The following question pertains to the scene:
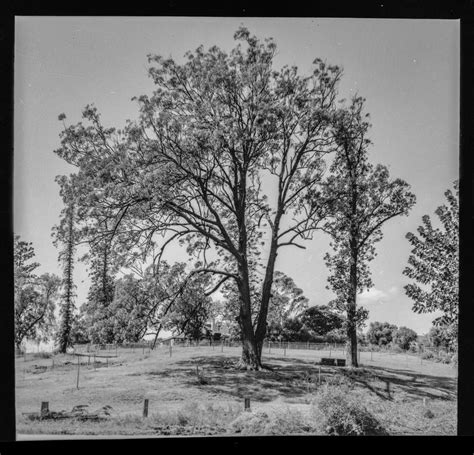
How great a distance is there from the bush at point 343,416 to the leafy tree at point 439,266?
1.22m

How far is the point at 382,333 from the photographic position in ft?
19.4

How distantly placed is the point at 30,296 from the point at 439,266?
14.5ft

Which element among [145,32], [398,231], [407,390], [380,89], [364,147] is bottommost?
[407,390]

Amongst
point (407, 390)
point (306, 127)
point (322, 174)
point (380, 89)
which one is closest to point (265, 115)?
point (306, 127)

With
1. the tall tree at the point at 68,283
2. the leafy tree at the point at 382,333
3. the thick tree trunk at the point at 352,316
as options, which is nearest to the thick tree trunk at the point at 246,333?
Result: the thick tree trunk at the point at 352,316

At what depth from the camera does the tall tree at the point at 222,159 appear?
5.88m

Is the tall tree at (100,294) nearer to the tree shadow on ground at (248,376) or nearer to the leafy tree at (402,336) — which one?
the tree shadow on ground at (248,376)

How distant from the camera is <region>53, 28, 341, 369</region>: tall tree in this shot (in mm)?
5883

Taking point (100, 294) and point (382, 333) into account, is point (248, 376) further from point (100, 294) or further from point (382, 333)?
point (100, 294)

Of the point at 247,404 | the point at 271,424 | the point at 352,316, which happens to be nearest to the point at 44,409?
the point at 247,404

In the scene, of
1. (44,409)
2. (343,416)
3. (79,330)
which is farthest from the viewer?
(79,330)

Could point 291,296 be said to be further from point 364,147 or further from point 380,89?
point 380,89

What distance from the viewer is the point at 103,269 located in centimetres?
595

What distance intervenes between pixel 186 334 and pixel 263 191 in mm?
1790
